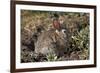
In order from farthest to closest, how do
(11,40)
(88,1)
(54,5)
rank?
(88,1) < (54,5) < (11,40)

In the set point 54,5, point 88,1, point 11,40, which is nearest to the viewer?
point 11,40

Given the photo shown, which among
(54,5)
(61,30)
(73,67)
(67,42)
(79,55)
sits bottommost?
(73,67)

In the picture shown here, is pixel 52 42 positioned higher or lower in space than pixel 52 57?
higher

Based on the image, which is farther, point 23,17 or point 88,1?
point 88,1

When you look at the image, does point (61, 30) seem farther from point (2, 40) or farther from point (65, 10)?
point (2, 40)

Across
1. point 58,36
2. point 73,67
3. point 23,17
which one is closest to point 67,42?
point 58,36

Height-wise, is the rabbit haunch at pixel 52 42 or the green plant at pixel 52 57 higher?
the rabbit haunch at pixel 52 42

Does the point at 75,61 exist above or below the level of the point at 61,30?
below

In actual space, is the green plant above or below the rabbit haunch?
below
